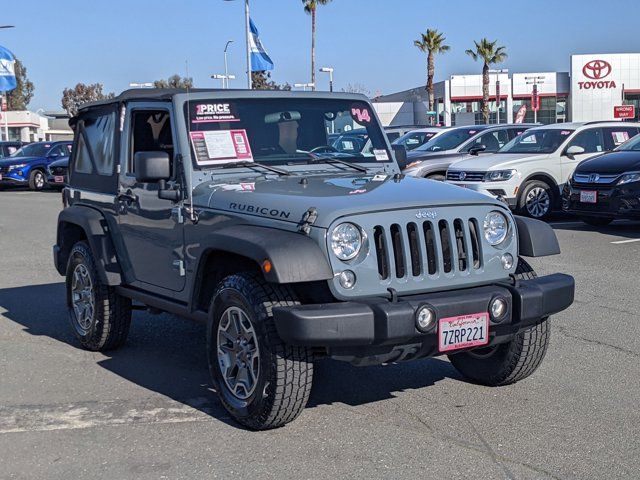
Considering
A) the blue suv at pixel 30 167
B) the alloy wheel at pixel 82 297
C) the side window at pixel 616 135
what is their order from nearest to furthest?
the alloy wheel at pixel 82 297
the side window at pixel 616 135
the blue suv at pixel 30 167

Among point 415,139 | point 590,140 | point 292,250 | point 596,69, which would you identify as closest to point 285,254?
point 292,250

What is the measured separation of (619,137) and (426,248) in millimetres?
12401

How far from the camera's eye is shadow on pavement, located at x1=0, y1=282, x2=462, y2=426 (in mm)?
5613

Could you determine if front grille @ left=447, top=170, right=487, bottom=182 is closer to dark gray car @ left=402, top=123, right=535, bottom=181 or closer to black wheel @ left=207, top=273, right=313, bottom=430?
dark gray car @ left=402, top=123, right=535, bottom=181

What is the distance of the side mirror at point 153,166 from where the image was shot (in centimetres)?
560

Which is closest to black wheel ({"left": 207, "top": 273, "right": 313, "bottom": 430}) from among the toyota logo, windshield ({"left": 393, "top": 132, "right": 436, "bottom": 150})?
windshield ({"left": 393, "top": 132, "right": 436, "bottom": 150})

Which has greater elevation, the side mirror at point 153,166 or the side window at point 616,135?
the side window at point 616,135

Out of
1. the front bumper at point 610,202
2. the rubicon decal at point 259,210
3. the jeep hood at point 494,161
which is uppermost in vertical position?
the jeep hood at point 494,161

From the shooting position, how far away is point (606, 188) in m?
13.3

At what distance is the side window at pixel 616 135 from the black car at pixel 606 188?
155cm

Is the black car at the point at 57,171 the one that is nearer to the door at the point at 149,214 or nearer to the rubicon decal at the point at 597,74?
the door at the point at 149,214

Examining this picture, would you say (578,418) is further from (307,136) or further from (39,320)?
(39,320)

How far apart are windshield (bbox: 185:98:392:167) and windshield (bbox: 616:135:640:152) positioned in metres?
8.90

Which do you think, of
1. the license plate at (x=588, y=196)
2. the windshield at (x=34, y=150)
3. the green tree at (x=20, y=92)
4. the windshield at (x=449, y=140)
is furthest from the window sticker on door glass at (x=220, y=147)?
the green tree at (x=20, y=92)
